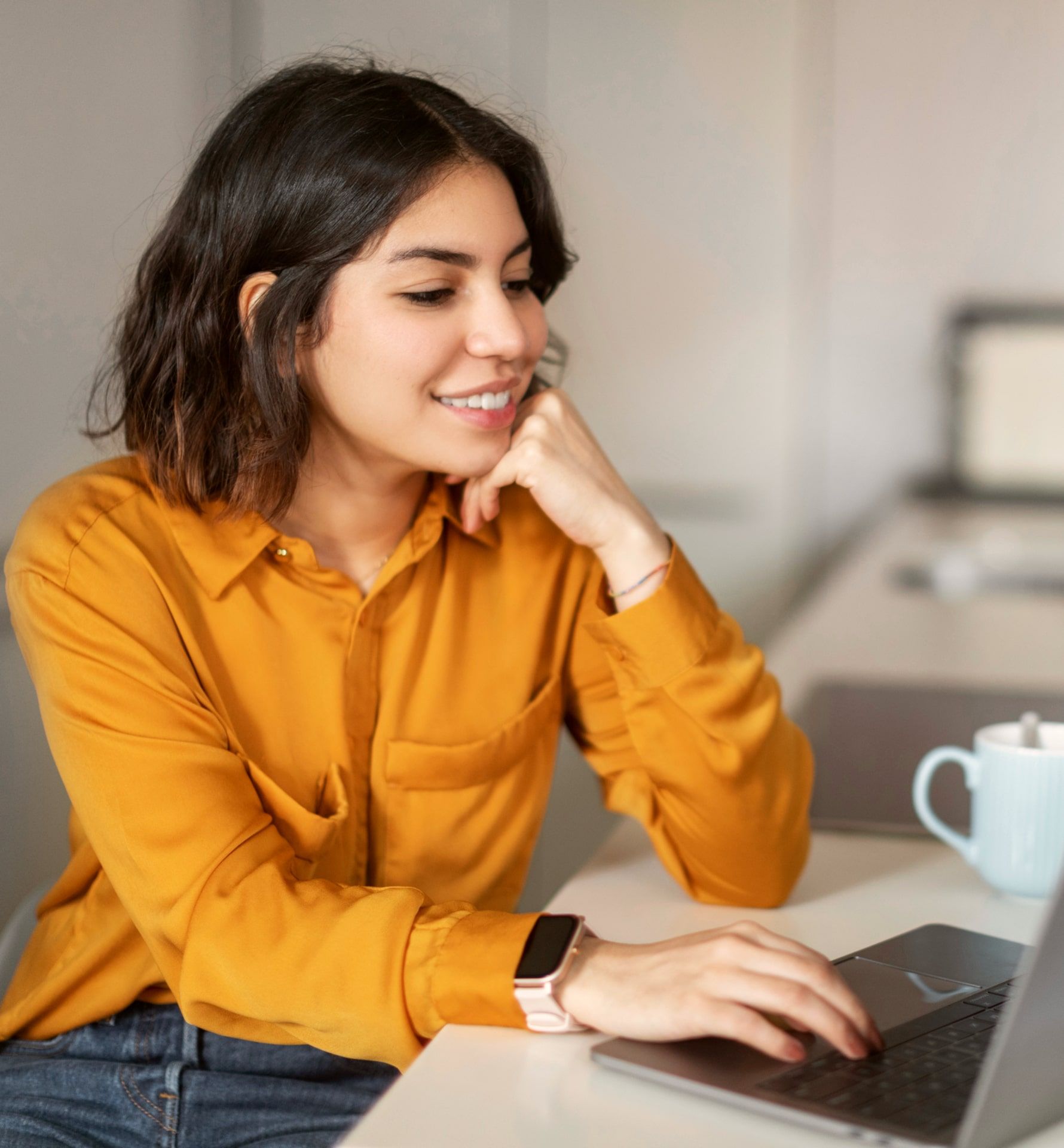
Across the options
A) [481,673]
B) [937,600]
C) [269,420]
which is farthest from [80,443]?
[937,600]

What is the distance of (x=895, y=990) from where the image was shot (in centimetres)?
83

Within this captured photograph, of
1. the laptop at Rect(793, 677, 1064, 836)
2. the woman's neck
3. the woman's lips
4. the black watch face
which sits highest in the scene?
the woman's lips

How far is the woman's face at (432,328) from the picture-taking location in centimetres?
104

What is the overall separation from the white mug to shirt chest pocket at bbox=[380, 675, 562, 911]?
1.17ft

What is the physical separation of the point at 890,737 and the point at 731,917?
0.55m

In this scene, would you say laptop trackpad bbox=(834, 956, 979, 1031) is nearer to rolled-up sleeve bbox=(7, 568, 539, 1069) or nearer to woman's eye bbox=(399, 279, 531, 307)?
rolled-up sleeve bbox=(7, 568, 539, 1069)

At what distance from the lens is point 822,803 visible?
1323mm

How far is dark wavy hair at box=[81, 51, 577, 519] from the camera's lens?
1.04 metres

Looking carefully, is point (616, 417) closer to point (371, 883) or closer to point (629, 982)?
point (371, 883)

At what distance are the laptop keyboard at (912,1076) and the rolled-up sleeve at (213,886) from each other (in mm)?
178

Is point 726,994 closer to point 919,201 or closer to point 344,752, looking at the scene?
point 344,752

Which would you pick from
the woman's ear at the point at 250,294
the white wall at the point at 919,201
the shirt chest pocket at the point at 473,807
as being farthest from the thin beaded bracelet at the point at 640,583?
the white wall at the point at 919,201

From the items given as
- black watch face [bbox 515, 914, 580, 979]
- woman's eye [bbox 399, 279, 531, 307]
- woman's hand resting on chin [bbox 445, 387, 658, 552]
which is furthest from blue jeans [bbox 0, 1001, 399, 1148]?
woman's eye [bbox 399, 279, 531, 307]

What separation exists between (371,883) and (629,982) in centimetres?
40
